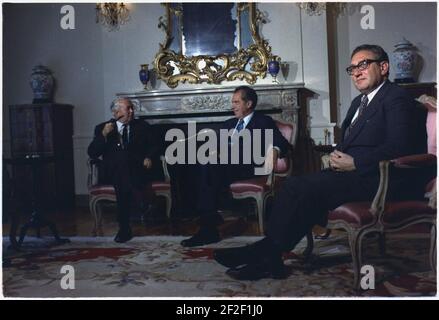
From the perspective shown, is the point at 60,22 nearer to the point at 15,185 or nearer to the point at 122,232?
the point at 15,185

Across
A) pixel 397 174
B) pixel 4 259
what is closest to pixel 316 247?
pixel 397 174

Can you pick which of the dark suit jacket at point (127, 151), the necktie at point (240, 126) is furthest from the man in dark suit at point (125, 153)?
the necktie at point (240, 126)

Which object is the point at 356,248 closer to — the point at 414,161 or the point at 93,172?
the point at 414,161

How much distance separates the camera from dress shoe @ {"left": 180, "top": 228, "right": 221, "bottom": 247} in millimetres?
2197

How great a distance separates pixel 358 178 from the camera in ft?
5.81

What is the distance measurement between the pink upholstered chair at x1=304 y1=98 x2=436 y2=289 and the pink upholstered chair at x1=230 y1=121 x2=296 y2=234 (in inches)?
19.4

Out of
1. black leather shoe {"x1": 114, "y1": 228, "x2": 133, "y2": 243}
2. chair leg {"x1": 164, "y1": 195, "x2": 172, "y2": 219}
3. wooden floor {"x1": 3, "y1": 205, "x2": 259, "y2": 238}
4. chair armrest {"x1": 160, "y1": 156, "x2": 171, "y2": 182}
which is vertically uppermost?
chair armrest {"x1": 160, "y1": 156, "x2": 171, "y2": 182}

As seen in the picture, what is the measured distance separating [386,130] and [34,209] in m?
1.70

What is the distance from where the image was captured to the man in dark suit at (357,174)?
5.76ft

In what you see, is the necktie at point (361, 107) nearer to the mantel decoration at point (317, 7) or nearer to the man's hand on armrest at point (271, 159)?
the man's hand on armrest at point (271, 159)

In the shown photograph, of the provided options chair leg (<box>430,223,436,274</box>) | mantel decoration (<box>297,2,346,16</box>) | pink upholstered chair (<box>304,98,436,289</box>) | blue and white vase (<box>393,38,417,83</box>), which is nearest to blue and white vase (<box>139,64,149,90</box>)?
mantel decoration (<box>297,2,346,16</box>)

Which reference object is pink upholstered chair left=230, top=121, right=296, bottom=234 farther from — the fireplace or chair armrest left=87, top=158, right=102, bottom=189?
chair armrest left=87, top=158, right=102, bottom=189

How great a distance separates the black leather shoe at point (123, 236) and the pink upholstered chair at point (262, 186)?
564 millimetres

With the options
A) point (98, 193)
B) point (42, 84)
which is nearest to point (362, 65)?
point (98, 193)
